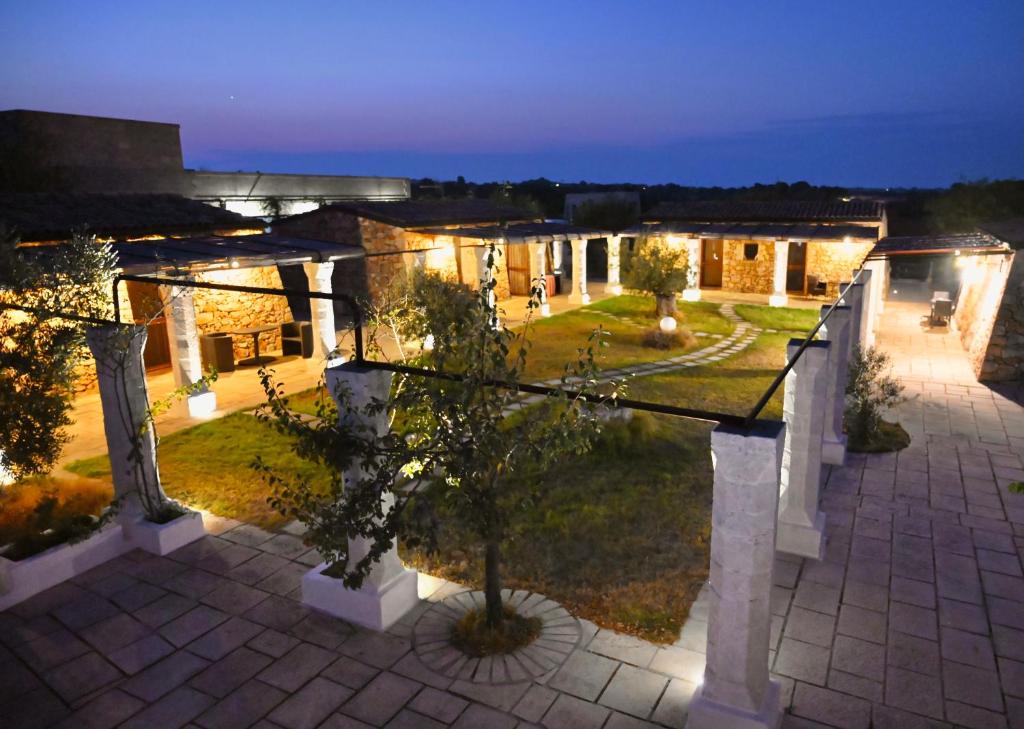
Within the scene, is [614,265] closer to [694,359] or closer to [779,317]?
[779,317]

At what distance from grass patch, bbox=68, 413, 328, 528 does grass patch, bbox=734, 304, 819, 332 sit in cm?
1407

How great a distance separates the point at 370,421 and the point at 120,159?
18.3 meters

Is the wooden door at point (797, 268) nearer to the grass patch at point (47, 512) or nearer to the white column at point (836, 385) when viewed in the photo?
the white column at point (836, 385)

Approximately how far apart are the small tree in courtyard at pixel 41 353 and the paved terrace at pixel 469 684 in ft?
4.46

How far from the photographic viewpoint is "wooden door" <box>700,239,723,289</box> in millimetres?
26375

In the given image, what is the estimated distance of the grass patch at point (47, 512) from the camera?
6.38 metres

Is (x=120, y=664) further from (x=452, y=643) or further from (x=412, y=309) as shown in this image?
(x=412, y=309)

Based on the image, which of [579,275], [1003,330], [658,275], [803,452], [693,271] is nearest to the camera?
[803,452]

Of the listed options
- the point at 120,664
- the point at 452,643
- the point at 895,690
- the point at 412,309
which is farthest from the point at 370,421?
the point at 412,309

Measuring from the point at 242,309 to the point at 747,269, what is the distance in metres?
17.9

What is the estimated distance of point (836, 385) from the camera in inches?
336

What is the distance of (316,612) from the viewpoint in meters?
5.79

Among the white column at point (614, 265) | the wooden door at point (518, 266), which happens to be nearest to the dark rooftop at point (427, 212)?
the wooden door at point (518, 266)

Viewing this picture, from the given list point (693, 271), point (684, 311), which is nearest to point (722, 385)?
point (684, 311)
